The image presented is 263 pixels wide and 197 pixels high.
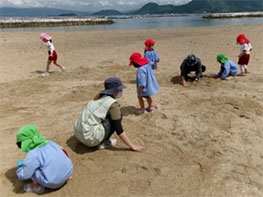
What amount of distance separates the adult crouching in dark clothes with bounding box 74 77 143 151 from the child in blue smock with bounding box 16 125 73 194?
0.65m

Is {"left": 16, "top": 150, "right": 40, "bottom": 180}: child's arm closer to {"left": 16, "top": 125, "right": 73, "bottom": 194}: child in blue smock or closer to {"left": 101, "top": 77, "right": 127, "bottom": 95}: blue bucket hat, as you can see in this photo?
{"left": 16, "top": 125, "right": 73, "bottom": 194}: child in blue smock

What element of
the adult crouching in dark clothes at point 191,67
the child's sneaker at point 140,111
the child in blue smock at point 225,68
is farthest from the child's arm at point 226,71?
the child's sneaker at point 140,111

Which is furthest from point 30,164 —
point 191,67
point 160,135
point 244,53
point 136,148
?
point 244,53

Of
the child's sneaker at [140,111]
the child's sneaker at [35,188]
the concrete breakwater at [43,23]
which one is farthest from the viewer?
the concrete breakwater at [43,23]

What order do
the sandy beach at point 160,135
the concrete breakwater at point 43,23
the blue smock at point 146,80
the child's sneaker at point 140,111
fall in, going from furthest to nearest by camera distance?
the concrete breakwater at point 43,23 → the child's sneaker at point 140,111 → the blue smock at point 146,80 → the sandy beach at point 160,135

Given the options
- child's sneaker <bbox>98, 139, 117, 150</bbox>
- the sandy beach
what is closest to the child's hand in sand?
the sandy beach

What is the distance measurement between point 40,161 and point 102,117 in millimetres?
1061

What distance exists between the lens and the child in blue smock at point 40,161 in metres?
2.58

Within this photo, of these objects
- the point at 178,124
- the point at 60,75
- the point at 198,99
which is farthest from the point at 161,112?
the point at 60,75

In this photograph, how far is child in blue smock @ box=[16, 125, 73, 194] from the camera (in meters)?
2.58

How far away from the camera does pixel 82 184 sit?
2998 millimetres

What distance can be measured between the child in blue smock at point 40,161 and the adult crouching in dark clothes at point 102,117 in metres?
0.65

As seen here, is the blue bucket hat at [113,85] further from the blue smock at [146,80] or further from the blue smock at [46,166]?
the blue smock at [146,80]

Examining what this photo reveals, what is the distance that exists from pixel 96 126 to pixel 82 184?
816 millimetres
